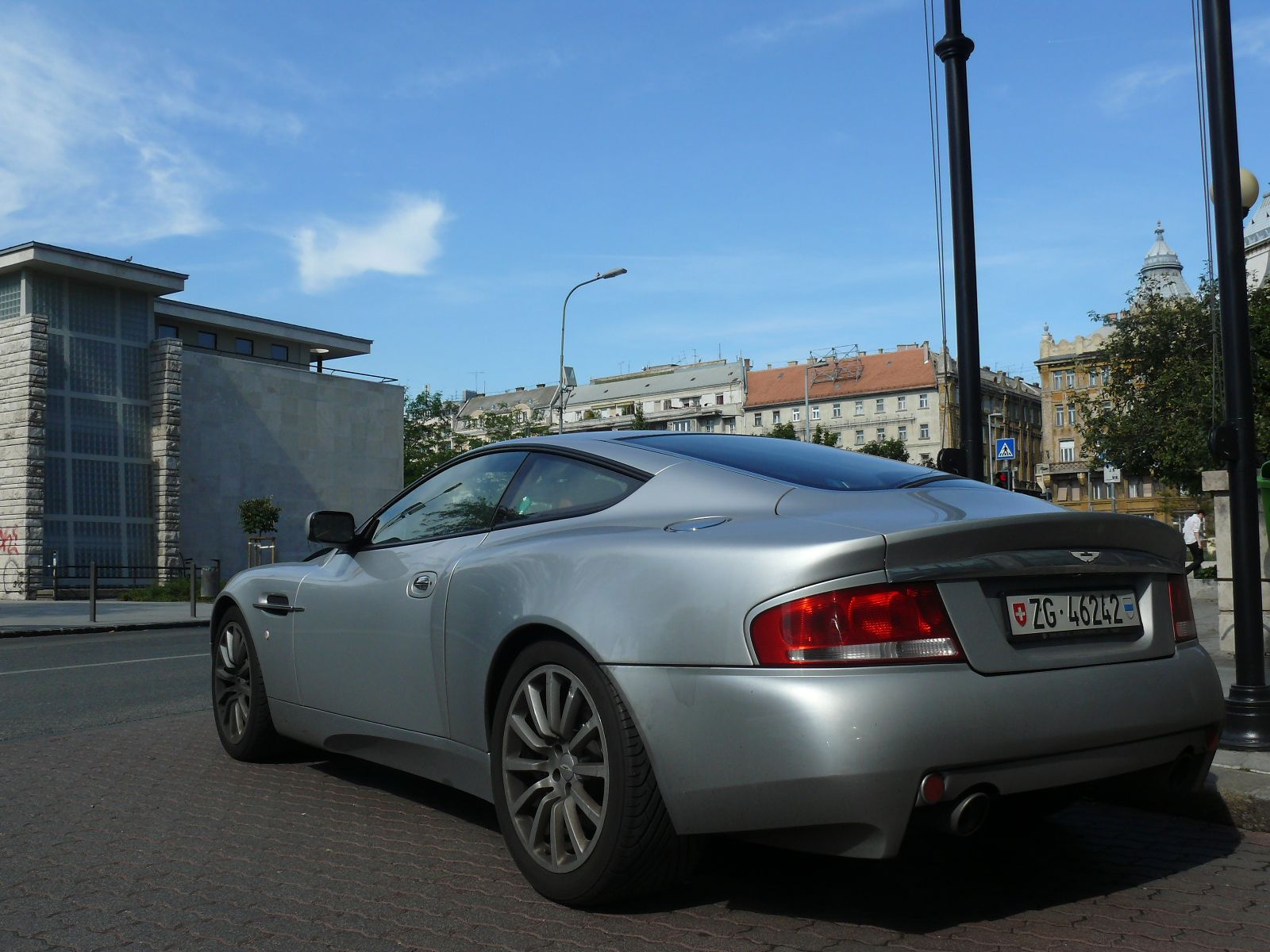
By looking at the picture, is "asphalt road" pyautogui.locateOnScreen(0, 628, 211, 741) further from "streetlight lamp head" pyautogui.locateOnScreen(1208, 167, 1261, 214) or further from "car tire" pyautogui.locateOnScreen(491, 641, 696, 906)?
"streetlight lamp head" pyautogui.locateOnScreen(1208, 167, 1261, 214)

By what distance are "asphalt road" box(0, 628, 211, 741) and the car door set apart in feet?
9.74

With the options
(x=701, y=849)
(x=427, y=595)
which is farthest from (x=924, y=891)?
(x=427, y=595)

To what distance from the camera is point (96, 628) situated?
60.5 feet

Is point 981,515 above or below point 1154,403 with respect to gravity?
below

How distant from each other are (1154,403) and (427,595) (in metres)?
35.3

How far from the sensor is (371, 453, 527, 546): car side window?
4344mm

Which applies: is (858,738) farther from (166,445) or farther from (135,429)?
(135,429)

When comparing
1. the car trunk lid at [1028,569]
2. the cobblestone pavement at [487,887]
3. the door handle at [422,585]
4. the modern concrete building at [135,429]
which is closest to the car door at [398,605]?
the door handle at [422,585]

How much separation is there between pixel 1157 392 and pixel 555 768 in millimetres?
35338

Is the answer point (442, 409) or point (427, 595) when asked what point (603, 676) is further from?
point (442, 409)

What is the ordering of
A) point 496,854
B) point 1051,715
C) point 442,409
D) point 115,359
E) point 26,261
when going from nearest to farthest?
point 1051,715 → point 496,854 → point 26,261 → point 115,359 → point 442,409

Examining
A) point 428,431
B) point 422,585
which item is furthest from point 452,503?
point 428,431

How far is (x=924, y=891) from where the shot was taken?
138 inches

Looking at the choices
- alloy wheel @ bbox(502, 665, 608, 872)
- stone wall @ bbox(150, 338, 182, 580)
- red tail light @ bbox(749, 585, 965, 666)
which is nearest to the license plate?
red tail light @ bbox(749, 585, 965, 666)
